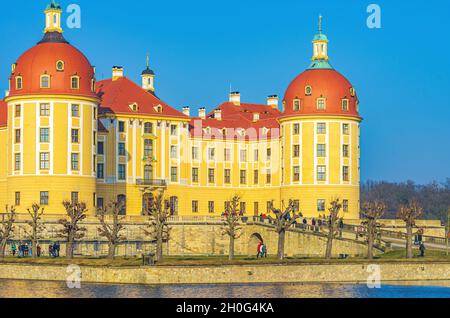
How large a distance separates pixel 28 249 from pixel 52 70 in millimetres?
17661

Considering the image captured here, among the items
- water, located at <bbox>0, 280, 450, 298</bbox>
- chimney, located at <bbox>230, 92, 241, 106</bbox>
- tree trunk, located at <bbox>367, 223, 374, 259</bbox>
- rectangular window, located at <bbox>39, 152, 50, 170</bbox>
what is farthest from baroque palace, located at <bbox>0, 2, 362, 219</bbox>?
water, located at <bbox>0, 280, 450, 298</bbox>

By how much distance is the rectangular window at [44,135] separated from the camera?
107750mm

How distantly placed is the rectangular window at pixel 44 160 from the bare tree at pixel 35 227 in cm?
377

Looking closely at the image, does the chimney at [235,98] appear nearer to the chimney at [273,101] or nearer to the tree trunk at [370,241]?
the chimney at [273,101]

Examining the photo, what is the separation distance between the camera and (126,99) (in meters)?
118

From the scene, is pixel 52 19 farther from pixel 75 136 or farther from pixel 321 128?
pixel 321 128

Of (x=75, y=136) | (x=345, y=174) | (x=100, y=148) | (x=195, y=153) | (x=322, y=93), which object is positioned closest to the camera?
(x=75, y=136)

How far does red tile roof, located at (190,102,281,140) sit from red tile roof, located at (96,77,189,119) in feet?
13.2

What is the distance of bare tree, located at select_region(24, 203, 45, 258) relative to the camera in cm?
8942

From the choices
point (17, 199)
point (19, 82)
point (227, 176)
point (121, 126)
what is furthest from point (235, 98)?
point (17, 199)

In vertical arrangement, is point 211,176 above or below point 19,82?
below

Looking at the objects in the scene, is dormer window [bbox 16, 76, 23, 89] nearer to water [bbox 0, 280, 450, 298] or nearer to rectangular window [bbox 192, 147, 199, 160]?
rectangular window [bbox 192, 147, 199, 160]
